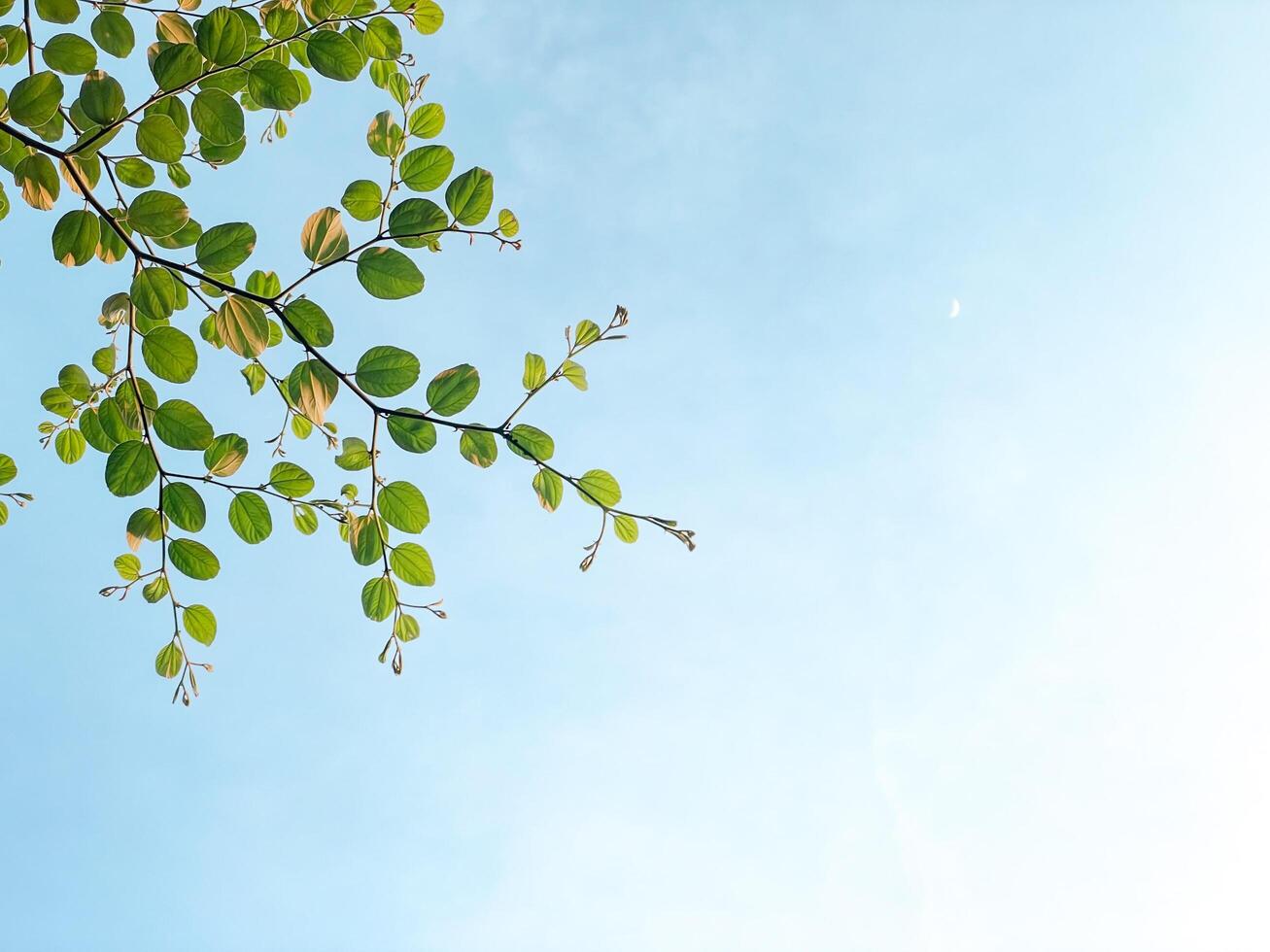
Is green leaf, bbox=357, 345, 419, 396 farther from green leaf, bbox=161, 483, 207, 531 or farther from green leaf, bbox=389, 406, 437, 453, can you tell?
green leaf, bbox=161, 483, 207, 531

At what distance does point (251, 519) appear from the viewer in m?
1.42

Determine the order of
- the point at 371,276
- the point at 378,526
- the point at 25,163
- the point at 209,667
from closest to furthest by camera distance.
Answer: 1. the point at 25,163
2. the point at 371,276
3. the point at 378,526
4. the point at 209,667

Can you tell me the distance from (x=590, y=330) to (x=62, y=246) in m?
0.73

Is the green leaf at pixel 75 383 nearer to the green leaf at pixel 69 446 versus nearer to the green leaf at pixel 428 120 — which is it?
the green leaf at pixel 69 446

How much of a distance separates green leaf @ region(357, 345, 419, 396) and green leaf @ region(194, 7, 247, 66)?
16.6 inches

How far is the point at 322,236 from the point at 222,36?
273mm

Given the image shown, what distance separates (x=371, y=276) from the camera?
121cm

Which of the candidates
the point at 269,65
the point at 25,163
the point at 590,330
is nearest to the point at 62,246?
the point at 25,163

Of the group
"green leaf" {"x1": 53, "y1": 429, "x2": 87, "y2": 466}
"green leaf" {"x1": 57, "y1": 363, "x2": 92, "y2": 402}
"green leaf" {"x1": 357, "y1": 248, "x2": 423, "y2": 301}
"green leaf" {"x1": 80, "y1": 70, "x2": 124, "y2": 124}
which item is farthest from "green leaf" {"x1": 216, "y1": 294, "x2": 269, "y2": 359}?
"green leaf" {"x1": 53, "y1": 429, "x2": 87, "y2": 466}

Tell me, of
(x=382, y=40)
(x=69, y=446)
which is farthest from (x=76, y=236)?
(x=69, y=446)

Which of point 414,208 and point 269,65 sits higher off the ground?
point 269,65

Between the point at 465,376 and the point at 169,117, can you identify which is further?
the point at 465,376

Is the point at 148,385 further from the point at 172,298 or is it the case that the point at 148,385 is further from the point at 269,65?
the point at 269,65

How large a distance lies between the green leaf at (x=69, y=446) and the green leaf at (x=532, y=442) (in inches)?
39.1
